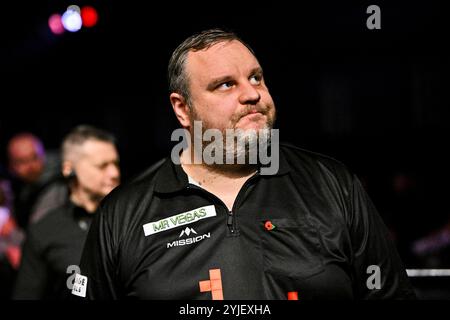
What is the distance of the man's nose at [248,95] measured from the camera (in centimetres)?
212

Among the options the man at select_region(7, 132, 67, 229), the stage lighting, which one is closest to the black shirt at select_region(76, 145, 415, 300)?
the man at select_region(7, 132, 67, 229)

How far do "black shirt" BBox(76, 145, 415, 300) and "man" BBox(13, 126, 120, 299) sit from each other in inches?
48.4

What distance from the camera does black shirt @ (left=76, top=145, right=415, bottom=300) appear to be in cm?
199

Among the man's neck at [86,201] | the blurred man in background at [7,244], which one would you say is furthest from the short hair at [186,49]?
the blurred man in background at [7,244]

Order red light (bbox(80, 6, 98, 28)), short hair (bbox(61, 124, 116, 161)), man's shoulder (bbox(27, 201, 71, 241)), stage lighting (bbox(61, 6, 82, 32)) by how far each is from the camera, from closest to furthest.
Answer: man's shoulder (bbox(27, 201, 71, 241)), short hair (bbox(61, 124, 116, 161)), stage lighting (bbox(61, 6, 82, 32)), red light (bbox(80, 6, 98, 28))

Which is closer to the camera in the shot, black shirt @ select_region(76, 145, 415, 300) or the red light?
black shirt @ select_region(76, 145, 415, 300)

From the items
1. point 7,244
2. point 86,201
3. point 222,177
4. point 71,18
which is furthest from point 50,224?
point 71,18

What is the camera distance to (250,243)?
2.04 m

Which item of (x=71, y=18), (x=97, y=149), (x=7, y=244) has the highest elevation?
(x=71, y=18)

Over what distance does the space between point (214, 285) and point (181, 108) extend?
75cm

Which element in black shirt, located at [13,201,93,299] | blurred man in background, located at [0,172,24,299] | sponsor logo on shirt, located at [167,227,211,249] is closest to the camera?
sponsor logo on shirt, located at [167,227,211,249]

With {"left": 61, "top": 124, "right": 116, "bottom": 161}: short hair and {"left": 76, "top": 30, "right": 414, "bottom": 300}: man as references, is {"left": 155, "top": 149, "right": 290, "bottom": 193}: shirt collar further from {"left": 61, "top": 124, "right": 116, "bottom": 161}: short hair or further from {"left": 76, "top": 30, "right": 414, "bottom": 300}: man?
{"left": 61, "top": 124, "right": 116, "bottom": 161}: short hair

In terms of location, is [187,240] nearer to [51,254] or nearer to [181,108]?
[181,108]

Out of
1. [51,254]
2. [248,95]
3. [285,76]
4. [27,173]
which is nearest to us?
[248,95]
